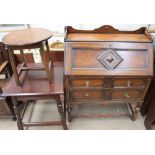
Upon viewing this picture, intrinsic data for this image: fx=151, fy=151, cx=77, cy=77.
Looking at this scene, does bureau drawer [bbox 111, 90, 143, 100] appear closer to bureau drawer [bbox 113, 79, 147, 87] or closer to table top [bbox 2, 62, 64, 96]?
bureau drawer [bbox 113, 79, 147, 87]

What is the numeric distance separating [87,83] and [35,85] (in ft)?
1.68

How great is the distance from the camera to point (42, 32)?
1340mm

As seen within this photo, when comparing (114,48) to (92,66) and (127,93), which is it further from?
(127,93)

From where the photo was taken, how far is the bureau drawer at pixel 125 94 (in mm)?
1566

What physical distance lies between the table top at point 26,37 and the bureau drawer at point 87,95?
0.63 m

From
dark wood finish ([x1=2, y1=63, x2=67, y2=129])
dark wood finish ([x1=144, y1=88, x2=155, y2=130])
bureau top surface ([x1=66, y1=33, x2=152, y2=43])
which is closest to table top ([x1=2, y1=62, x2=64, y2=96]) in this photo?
dark wood finish ([x1=2, y1=63, x2=67, y2=129])

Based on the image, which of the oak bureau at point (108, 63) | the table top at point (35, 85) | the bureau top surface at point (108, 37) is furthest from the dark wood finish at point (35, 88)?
the bureau top surface at point (108, 37)

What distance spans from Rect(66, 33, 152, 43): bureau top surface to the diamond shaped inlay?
14 cm

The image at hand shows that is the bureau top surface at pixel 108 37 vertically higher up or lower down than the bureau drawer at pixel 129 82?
higher up

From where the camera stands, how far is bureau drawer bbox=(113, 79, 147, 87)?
1452mm

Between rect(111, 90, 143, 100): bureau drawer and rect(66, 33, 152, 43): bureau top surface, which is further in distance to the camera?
rect(111, 90, 143, 100): bureau drawer

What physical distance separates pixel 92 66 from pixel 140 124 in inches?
42.9

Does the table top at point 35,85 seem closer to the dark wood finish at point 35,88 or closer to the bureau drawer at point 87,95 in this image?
the dark wood finish at point 35,88

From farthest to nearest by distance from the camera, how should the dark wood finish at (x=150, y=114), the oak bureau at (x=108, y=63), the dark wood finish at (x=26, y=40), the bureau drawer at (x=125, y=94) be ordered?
the dark wood finish at (x=150, y=114)
the bureau drawer at (x=125, y=94)
the oak bureau at (x=108, y=63)
the dark wood finish at (x=26, y=40)
